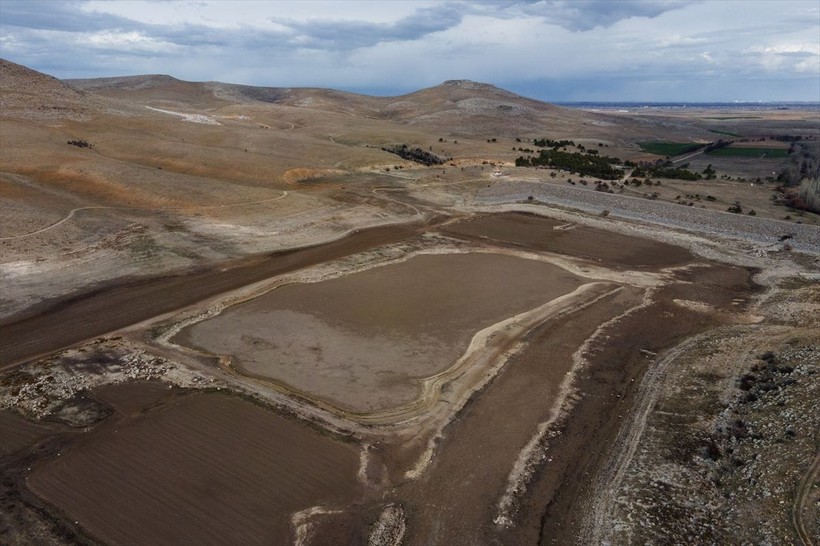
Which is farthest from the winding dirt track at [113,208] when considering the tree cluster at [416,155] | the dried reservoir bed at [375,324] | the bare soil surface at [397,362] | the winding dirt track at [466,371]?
the tree cluster at [416,155]

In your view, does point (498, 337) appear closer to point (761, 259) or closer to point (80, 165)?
point (761, 259)

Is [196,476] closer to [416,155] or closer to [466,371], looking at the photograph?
[466,371]

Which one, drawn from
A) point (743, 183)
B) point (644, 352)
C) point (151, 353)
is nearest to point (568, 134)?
point (743, 183)

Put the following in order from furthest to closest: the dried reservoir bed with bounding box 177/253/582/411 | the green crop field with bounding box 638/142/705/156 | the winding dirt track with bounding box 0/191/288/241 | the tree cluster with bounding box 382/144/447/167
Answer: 1. the green crop field with bounding box 638/142/705/156
2. the tree cluster with bounding box 382/144/447/167
3. the winding dirt track with bounding box 0/191/288/241
4. the dried reservoir bed with bounding box 177/253/582/411

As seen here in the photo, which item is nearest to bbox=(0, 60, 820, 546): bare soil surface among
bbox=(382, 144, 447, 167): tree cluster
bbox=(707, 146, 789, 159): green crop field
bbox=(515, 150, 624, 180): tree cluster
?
bbox=(515, 150, 624, 180): tree cluster

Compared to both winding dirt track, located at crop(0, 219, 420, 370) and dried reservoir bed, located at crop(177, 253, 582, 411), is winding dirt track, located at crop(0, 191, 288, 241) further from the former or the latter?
dried reservoir bed, located at crop(177, 253, 582, 411)

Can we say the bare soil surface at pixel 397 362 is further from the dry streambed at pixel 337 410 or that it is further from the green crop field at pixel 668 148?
the green crop field at pixel 668 148
